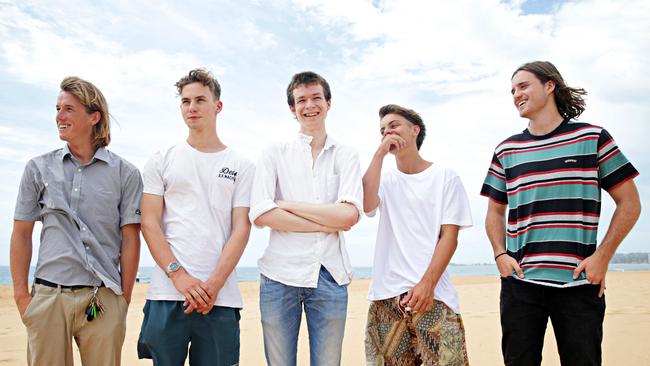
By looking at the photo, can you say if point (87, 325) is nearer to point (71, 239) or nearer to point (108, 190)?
point (71, 239)

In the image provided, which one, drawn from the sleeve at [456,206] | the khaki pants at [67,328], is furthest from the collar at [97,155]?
the sleeve at [456,206]

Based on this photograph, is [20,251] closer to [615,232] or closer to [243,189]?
[243,189]

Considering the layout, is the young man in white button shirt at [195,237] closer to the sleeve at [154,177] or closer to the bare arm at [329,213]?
the sleeve at [154,177]

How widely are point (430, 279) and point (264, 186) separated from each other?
124cm

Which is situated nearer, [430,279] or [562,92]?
[430,279]

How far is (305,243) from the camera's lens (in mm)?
3172

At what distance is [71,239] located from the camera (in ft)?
10.3

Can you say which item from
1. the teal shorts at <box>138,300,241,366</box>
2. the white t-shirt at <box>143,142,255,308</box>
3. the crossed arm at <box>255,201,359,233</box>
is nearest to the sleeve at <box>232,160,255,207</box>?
the white t-shirt at <box>143,142,255,308</box>

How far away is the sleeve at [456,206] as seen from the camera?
134 inches

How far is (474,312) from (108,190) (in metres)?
8.13

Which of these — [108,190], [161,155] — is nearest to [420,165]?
[161,155]

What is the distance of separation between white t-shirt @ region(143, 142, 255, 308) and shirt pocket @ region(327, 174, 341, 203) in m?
0.55

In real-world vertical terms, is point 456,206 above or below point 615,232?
above

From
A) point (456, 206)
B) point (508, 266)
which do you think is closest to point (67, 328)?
point (456, 206)
